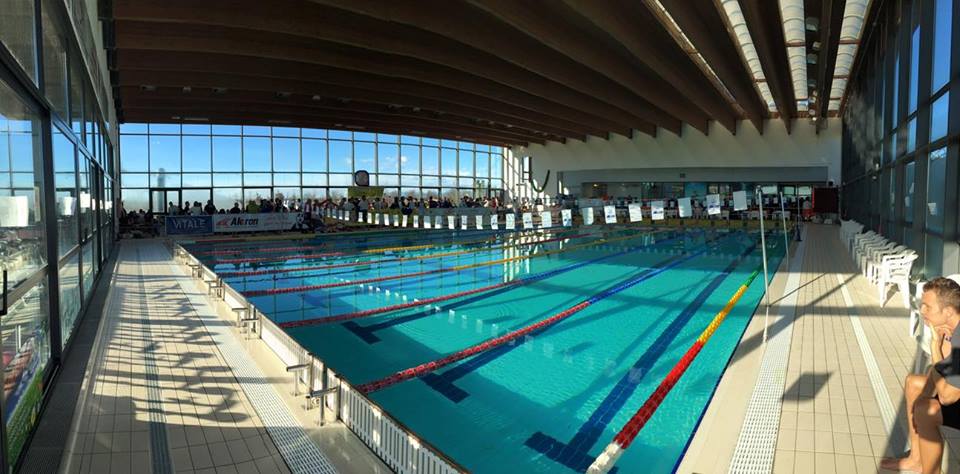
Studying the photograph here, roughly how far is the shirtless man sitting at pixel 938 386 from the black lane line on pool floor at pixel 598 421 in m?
1.50

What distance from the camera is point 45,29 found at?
317cm

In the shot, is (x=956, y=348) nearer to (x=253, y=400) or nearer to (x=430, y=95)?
(x=253, y=400)

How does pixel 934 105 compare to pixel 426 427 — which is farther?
pixel 934 105

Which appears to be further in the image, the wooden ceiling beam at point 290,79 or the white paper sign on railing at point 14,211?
the wooden ceiling beam at point 290,79

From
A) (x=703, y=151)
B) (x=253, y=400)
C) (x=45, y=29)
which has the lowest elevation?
(x=253, y=400)

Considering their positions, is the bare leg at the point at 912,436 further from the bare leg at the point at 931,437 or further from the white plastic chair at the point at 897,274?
the white plastic chair at the point at 897,274

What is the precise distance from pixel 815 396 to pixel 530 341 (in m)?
2.49

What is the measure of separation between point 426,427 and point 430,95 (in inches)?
427

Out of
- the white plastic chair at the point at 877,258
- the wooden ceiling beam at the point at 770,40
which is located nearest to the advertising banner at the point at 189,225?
the wooden ceiling beam at the point at 770,40

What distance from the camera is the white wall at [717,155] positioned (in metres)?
19.5

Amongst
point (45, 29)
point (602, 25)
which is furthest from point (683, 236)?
point (45, 29)

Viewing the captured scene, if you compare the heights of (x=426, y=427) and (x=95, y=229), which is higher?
(x=95, y=229)

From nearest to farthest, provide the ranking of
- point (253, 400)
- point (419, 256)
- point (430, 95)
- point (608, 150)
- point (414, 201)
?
point (253, 400)
point (419, 256)
point (430, 95)
point (414, 201)
point (608, 150)

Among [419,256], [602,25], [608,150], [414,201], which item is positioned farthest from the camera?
[608,150]
